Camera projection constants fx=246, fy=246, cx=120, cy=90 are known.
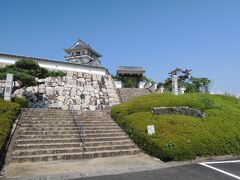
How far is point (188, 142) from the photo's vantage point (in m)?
9.66

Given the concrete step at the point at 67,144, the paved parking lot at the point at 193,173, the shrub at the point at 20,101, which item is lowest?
the paved parking lot at the point at 193,173

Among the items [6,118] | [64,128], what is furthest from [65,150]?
[6,118]

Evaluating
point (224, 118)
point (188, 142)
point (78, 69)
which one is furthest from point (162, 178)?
point (78, 69)

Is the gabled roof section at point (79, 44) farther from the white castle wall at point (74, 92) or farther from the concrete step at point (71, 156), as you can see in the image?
the concrete step at point (71, 156)

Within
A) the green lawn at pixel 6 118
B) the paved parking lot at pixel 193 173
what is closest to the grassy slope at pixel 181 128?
the paved parking lot at pixel 193 173

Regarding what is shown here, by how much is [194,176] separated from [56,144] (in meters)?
5.72

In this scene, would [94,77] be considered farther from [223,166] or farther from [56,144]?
[223,166]

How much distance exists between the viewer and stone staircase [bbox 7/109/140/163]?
30.5 feet

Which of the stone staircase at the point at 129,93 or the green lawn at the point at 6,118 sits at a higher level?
the stone staircase at the point at 129,93

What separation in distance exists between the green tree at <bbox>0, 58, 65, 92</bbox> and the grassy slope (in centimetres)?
617

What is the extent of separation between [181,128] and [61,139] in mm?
5217

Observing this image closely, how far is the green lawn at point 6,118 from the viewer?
28.4 ft

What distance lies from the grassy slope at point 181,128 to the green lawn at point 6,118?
540 centimetres

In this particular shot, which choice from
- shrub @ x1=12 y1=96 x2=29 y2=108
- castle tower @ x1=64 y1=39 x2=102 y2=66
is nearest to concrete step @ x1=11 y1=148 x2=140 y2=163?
shrub @ x1=12 y1=96 x2=29 y2=108
